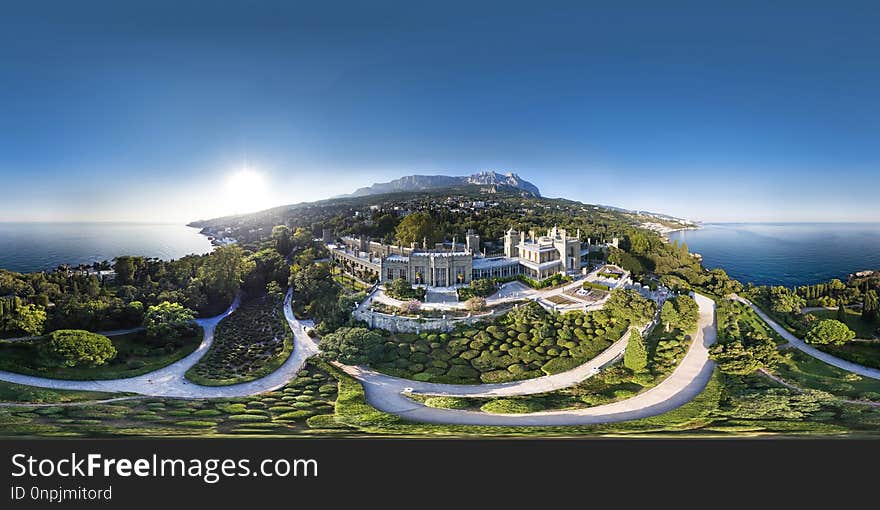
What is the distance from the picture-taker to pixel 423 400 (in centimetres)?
511

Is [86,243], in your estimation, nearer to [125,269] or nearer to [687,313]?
[125,269]

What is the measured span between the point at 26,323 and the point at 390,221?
22.9 feet

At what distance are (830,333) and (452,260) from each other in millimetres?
7856

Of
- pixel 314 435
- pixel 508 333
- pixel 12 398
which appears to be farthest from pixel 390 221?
pixel 12 398

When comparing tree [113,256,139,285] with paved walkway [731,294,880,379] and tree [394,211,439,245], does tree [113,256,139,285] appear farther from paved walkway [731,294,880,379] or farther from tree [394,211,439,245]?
paved walkway [731,294,880,379]

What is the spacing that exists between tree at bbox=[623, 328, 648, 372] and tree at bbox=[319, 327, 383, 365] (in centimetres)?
495

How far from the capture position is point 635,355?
590 centimetres

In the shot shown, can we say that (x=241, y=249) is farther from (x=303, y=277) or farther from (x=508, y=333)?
(x=508, y=333)

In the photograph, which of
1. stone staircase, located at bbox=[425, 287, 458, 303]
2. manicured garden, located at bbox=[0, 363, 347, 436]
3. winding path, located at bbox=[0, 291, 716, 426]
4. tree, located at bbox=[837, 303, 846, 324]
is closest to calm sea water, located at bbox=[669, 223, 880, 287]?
tree, located at bbox=[837, 303, 846, 324]

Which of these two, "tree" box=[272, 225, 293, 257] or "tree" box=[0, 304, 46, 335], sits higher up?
"tree" box=[272, 225, 293, 257]

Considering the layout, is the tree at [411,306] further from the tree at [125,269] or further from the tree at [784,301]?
the tree at [784,301]

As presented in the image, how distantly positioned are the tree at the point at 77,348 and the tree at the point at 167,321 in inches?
23.1

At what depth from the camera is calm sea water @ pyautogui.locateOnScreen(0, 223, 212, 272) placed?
568 centimetres

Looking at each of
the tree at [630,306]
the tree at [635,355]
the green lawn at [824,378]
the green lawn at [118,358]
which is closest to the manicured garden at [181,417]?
the green lawn at [118,358]
